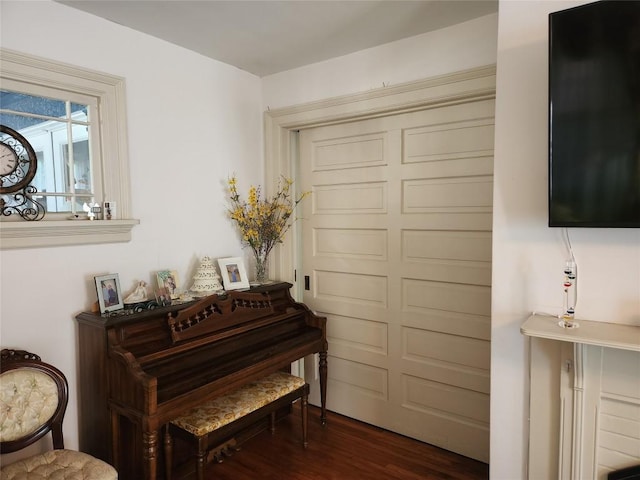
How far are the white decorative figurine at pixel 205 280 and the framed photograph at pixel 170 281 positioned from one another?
0.12 meters

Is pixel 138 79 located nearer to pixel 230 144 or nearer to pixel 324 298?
pixel 230 144

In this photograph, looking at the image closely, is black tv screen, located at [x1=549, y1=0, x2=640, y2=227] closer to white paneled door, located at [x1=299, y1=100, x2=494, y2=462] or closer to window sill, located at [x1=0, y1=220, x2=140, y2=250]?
white paneled door, located at [x1=299, y1=100, x2=494, y2=462]

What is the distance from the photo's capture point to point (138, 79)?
93.8 inches

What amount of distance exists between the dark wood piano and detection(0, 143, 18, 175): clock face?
2.51 feet

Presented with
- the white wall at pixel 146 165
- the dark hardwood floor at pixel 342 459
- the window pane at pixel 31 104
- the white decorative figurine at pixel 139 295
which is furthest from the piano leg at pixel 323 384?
the window pane at pixel 31 104

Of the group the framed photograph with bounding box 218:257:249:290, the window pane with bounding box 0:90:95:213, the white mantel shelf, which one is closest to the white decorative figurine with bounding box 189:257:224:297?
the framed photograph with bounding box 218:257:249:290

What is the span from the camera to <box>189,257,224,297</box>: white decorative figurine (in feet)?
8.42

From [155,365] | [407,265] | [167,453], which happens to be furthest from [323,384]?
[155,365]

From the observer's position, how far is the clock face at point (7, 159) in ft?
6.23

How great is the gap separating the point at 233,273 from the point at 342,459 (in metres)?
1.34

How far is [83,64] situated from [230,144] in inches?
39.7

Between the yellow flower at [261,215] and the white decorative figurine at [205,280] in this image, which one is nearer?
the white decorative figurine at [205,280]

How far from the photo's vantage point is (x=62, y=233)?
2.03 meters

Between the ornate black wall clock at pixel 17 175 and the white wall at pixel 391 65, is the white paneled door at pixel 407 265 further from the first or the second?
the ornate black wall clock at pixel 17 175
